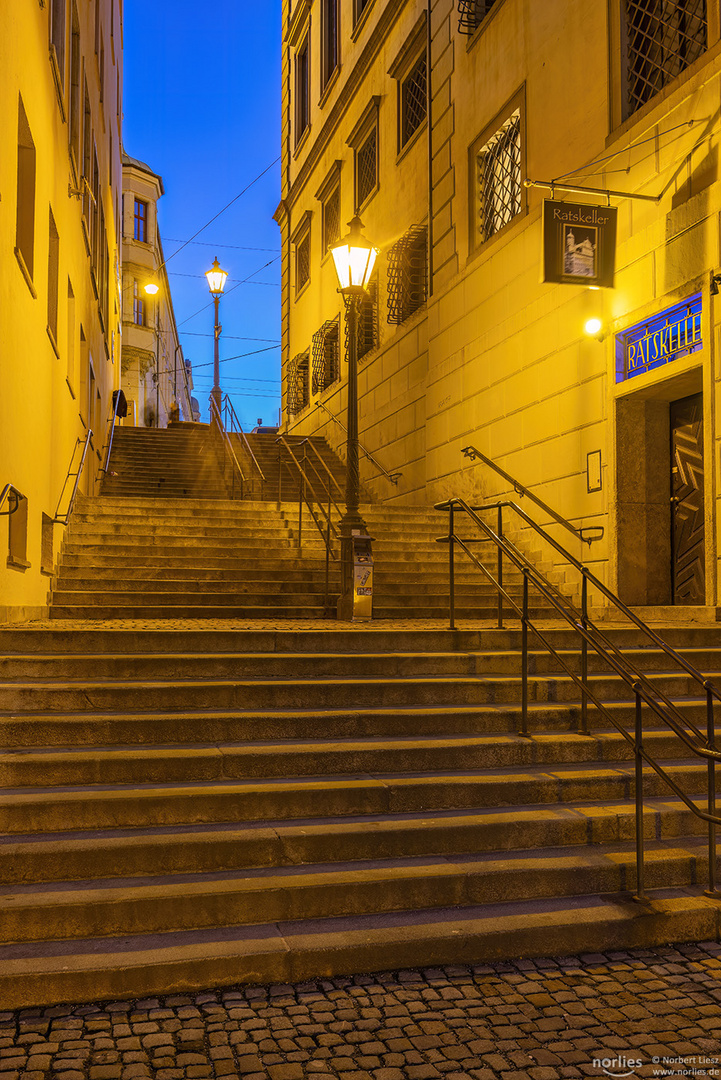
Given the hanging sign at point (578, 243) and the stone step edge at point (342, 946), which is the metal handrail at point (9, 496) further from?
the hanging sign at point (578, 243)

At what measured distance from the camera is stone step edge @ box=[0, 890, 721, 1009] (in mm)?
4055

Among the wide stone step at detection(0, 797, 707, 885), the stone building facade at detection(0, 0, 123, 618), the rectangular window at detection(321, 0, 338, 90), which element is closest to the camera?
the wide stone step at detection(0, 797, 707, 885)

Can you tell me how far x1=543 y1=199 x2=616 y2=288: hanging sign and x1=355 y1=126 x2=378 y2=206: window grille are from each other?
1274cm

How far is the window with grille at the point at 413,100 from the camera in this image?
1975 cm

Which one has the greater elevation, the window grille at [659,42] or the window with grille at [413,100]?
the window with grille at [413,100]

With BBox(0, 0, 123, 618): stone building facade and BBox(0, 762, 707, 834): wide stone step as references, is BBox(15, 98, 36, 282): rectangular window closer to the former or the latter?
BBox(0, 0, 123, 618): stone building facade

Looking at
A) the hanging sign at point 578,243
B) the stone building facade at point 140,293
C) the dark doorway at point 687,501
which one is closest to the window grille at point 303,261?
the stone building facade at point 140,293

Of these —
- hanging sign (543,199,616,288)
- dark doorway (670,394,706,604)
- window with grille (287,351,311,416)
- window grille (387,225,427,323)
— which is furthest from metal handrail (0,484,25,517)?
window with grille (287,351,311,416)

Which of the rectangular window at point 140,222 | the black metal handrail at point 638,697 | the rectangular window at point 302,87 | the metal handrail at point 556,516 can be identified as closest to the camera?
the black metal handrail at point 638,697

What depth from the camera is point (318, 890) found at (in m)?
4.71

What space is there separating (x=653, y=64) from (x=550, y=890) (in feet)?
32.8

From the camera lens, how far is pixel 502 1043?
3.72 metres

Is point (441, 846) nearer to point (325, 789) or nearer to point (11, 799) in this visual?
point (325, 789)

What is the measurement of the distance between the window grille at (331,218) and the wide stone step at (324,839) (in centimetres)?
2333
